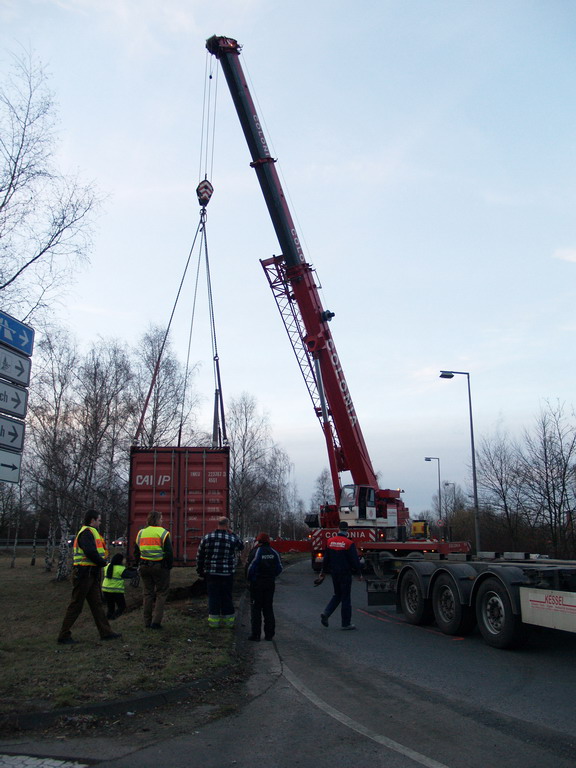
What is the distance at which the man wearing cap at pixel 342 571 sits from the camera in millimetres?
10367

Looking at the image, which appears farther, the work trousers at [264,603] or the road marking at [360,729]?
the work trousers at [264,603]

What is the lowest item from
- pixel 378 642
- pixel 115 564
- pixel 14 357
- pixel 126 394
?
pixel 378 642

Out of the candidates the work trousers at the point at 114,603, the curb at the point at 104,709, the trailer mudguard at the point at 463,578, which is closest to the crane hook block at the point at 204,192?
the work trousers at the point at 114,603

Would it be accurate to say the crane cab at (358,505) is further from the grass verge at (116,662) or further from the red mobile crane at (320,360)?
the grass verge at (116,662)

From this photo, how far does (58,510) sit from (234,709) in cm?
1873

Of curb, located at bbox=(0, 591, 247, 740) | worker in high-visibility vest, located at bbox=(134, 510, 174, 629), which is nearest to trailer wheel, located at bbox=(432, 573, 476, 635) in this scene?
worker in high-visibility vest, located at bbox=(134, 510, 174, 629)

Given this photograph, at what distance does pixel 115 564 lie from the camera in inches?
471

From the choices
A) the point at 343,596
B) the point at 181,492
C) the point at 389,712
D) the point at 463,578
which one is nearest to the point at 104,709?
the point at 389,712

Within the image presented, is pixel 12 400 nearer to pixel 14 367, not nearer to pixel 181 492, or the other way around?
pixel 14 367

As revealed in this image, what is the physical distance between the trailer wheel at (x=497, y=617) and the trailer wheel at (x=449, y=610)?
17.9 inches

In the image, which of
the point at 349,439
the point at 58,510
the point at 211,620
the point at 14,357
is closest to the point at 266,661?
the point at 211,620

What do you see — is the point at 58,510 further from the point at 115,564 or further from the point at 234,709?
the point at 234,709

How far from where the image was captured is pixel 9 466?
21.3ft

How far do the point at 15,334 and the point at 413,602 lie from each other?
810 centimetres
